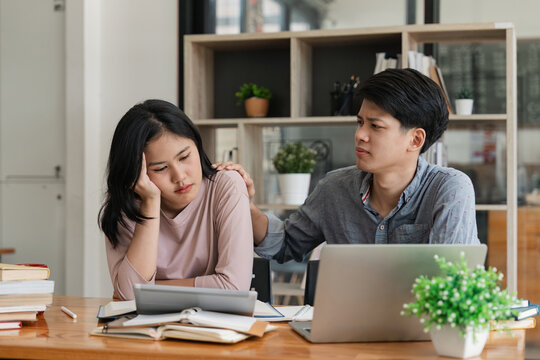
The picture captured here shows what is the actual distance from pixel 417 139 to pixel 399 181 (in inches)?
5.2

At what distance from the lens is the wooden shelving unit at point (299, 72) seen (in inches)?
133

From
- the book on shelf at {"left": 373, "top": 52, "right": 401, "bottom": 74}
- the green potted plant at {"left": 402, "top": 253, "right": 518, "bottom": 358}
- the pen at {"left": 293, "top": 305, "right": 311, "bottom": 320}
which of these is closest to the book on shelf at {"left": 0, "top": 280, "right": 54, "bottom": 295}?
the pen at {"left": 293, "top": 305, "right": 311, "bottom": 320}

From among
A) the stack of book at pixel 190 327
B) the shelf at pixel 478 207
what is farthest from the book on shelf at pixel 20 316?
the shelf at pixel 478 207

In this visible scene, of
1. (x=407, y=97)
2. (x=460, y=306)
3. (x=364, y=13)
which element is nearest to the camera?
(x=460, y=306)

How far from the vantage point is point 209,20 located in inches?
165

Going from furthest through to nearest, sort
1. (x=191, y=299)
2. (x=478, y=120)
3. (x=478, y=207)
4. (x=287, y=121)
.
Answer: (x=287, y=121) → (x=478, y=120) → (x=478, y=207) → (x=191, y=299)

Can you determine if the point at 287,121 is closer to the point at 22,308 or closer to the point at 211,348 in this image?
the point at 22,308

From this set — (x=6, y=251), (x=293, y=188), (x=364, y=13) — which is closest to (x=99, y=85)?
(x=6, y=251)

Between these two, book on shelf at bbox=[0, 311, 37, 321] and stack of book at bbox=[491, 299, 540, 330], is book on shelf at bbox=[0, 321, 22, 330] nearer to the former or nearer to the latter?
book on shelf at bbox=[0, 311, 37, 321]

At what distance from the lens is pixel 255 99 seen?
3803 millimetres

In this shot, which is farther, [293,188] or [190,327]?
[293,188]

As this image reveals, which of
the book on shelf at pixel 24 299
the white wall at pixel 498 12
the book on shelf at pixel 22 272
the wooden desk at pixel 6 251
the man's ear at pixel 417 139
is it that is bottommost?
the wooden desk at pixel 6 251

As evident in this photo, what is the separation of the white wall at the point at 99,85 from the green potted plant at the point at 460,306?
9.29 feet

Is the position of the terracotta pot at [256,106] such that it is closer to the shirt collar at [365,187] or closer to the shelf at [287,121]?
the shelf at [287,121]
